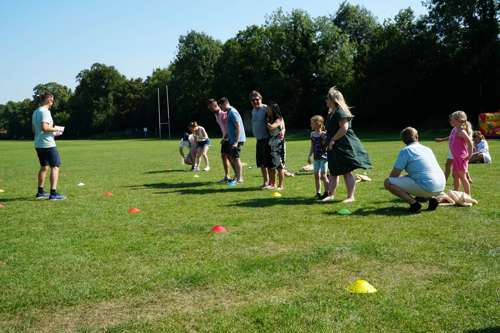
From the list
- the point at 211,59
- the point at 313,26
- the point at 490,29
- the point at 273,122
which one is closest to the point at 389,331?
the point at 273,122

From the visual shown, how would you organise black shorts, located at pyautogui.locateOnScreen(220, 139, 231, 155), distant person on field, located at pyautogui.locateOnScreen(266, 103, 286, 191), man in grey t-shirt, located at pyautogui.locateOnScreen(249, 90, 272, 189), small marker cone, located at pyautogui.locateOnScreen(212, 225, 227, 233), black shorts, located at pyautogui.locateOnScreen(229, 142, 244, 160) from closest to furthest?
small marker cone, located at pyautogui.locateOnScreen(212, 225, 227, 233) → distant person on field, located at pyautogui.locateOnScreen(266, 103, 286, 191) → man in grey t-shirt, located at pyautogui.locateOnScreen(249, 90, 272, 189) → black shorts, located at pyautogui.locateOnScreen(229, 142, 244, 160) → black shorts, located at pyautogui.locateOnScreen(220, 139, 231, 155)

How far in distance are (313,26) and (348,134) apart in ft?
193

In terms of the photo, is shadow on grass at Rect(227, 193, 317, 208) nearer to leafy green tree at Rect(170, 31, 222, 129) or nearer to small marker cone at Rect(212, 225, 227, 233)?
small marker cone at Rect(212, 225, 227, 233)

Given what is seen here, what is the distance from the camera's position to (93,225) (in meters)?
7.18

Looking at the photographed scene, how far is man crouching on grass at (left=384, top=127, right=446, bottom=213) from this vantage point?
23.9ft

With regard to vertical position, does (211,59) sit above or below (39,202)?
above

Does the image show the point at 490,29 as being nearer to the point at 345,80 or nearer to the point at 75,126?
the point at 345,80

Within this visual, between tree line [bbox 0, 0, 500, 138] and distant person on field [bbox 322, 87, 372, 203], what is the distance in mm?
42370

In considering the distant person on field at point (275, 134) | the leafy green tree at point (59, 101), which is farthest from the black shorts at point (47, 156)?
the leafy green tree at point (59, 101)

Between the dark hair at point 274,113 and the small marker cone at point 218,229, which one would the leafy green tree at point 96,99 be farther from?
the small marker cone at point 218,229

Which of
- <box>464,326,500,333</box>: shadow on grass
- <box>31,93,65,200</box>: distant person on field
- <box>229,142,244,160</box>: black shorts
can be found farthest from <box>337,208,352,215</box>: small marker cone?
<box>31,93,65,200</box>: distant person on field

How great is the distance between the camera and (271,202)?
8.79m

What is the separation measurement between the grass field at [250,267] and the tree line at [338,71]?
44227 millimetres

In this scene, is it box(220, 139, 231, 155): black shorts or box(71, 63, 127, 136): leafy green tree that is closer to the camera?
box(220, 139, 231, 155): black shorts
